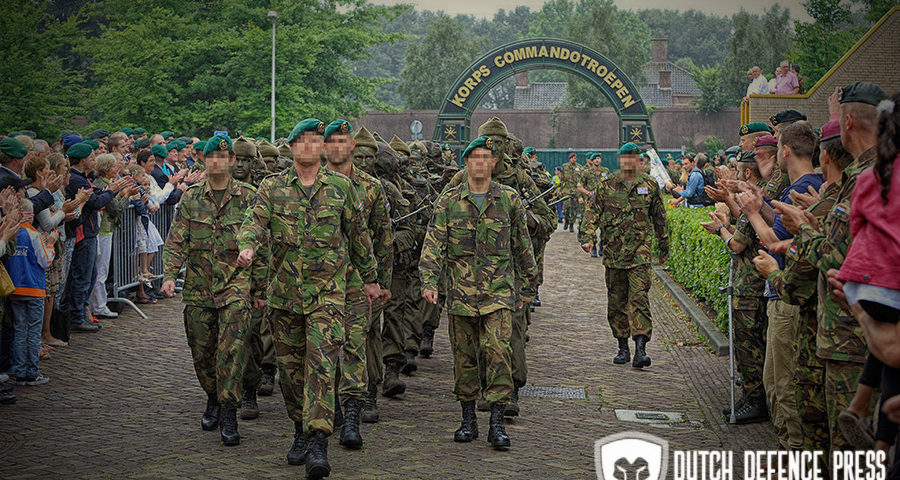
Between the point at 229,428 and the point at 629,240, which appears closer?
the point at 229,428

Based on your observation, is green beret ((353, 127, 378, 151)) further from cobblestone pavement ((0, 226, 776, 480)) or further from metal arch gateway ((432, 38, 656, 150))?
metal arch gateway ((432, 38, 656, 150))

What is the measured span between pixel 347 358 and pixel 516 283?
1.63m

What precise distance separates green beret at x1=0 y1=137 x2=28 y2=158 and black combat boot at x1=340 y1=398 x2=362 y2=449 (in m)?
4.57

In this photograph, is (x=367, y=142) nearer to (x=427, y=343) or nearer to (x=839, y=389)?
(x=427, y=343)

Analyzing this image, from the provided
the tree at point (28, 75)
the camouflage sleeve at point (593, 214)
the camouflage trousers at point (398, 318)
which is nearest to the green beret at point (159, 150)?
the camouflage trousers at point (398, 318)

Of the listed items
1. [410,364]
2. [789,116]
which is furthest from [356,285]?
[789,116]

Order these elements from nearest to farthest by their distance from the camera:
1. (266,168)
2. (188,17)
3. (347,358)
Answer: (347,358)
(266,168)
(188,17)

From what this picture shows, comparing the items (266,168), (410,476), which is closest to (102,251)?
(266,168)

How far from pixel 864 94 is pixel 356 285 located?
→ 3.70 m

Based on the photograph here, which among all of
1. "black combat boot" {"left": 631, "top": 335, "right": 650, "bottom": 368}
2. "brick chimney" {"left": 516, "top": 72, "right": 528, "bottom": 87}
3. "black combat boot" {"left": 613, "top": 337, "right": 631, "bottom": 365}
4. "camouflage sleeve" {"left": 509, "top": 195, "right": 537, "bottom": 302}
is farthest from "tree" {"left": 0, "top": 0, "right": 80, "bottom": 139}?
"brick chimney" {"left": 516, "top": 72, "right": 528, "bottom": 87}

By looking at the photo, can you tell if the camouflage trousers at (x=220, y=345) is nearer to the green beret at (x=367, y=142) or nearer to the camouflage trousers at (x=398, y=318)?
the camouflage trousers at (x=398, y=318)

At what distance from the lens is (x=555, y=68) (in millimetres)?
32938

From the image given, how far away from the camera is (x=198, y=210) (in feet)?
24.6

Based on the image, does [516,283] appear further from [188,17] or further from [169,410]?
[188,17]
